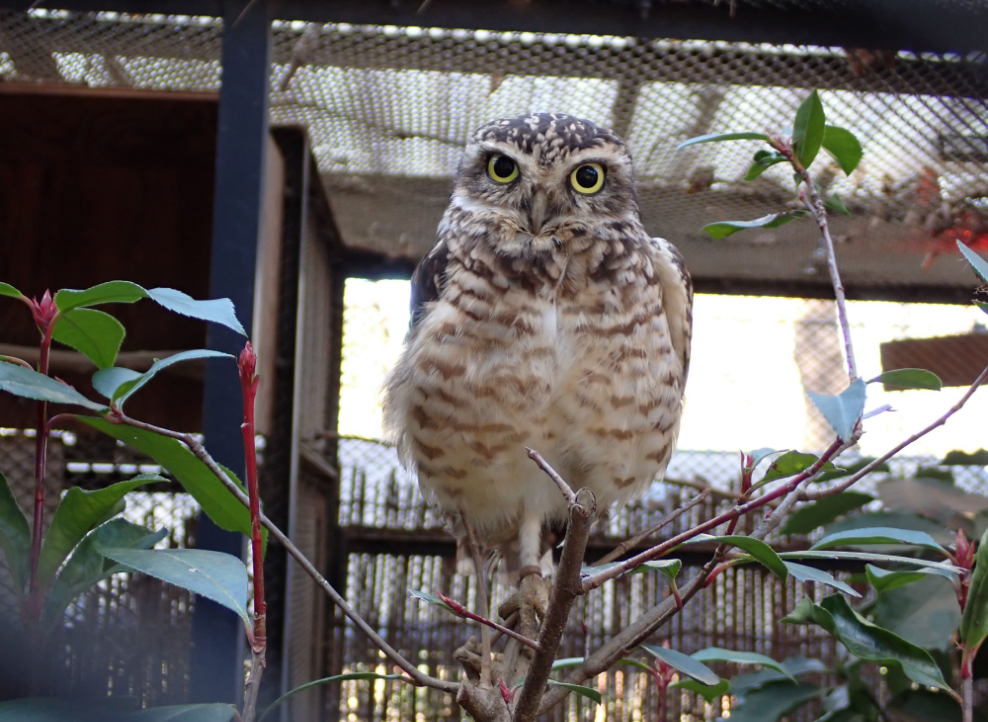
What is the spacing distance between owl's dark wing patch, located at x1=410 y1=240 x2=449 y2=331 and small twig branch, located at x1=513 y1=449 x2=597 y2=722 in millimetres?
1013

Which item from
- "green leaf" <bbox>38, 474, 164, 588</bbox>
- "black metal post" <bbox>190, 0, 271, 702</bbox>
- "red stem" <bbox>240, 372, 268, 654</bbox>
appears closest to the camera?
"red stem" <bbox>240, 372, 268, 654</bbox>

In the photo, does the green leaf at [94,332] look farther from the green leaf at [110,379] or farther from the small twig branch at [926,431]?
the small twig branch at [926,431]

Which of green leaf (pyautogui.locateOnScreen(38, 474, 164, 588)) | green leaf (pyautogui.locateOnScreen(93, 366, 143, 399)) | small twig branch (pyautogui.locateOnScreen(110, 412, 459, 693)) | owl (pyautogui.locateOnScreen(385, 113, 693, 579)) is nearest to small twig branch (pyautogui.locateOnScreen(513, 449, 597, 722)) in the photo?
small twig branch (pyautogui.locateOnScreen(110, 412, 459, 693))

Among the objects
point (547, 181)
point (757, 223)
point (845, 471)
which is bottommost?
point (845, 471)

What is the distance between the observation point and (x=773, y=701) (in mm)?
1783

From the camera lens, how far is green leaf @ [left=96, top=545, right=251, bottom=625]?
28.4 inches

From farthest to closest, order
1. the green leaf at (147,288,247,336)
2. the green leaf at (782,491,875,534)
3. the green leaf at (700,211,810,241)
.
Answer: the green leaf at (782,491,875,534) → the green leaf at (700,211,810,241) → the green leaf at (147,288,247,336)

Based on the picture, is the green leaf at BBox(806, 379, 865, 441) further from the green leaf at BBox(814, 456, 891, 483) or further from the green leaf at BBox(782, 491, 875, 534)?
the green leaf at BBox(782, 491, 875, 534)

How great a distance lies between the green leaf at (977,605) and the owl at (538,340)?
2.37 ft

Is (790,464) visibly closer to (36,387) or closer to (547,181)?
(36,387)

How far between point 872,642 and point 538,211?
1038 millimetres

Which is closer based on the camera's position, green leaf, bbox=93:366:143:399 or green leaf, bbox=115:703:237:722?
green leaf, bbox=93:366:143:399

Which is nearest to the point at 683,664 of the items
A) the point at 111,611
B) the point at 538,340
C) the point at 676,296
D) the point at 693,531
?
the point at 693,531

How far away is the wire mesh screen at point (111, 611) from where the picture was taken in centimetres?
125
